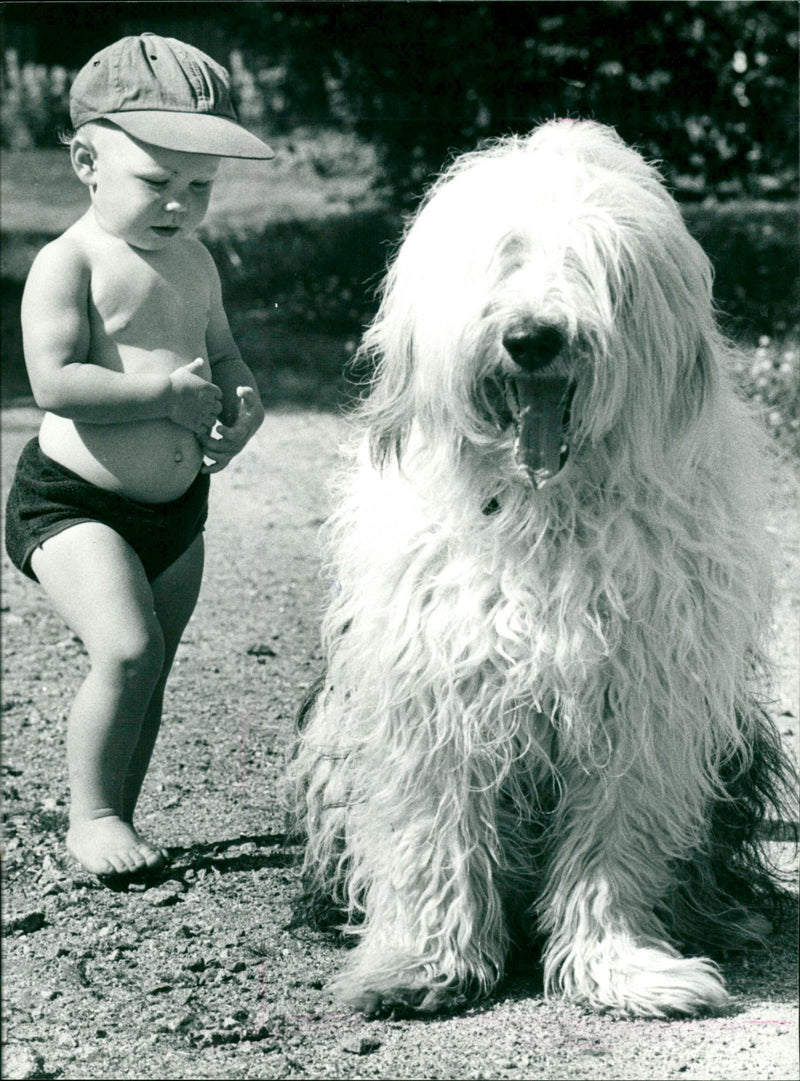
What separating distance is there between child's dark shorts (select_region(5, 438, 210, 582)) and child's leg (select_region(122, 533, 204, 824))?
0.04 meters

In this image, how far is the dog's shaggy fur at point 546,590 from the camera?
8.05 ft

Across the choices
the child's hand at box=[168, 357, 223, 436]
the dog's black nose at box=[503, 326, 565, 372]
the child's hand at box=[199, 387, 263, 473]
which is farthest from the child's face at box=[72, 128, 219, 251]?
the dog's black nose at box=[503, 326, 565, 372]

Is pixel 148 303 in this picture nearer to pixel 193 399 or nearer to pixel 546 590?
pixel 193 399

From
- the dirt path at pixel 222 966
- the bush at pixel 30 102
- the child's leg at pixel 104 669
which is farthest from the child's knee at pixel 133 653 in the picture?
the bush at pixel 30 102

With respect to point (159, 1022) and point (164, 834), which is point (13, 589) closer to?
point (164, 834)

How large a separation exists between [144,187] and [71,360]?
0.35 m

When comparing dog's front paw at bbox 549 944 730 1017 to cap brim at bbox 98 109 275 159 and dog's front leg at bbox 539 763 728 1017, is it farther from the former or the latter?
cap brim at bbox 98 109 275 159

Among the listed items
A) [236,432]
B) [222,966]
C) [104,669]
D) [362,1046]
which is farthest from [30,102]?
[362,1046]

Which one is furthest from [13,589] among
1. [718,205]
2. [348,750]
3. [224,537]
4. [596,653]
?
[718,205]

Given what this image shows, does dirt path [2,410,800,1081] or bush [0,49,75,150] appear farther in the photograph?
bush [0,49,75,150]

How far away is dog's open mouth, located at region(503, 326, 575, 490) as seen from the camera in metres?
2.40

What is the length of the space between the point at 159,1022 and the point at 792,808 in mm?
1637

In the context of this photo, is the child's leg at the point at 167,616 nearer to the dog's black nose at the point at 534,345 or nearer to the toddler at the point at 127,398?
the toddler at the point at 127,398

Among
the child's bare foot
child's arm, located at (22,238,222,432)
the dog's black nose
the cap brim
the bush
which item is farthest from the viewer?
the bush
